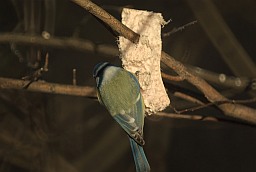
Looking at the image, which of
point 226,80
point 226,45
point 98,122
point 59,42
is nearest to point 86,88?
point 59,42

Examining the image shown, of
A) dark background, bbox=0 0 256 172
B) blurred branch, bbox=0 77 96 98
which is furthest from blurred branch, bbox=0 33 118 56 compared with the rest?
dark background, bbox=0 0 256 172

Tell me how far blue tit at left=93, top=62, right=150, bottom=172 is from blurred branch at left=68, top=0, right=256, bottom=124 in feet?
0.48

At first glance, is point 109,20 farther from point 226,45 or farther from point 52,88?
point 226,45

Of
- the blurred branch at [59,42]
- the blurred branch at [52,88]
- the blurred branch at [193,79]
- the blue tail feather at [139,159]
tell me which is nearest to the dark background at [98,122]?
the blurred branch at [59,42]

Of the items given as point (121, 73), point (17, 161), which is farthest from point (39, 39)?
point (17, 161)

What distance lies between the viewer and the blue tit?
1757 millimetres

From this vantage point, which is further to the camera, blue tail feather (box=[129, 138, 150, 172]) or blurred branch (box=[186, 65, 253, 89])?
blurred branch (box=[186, 65, 253, 89])

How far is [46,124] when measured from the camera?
3412 mm

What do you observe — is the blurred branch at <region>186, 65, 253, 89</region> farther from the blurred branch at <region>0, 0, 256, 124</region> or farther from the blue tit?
the blue tit

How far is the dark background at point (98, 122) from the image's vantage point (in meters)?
3.24

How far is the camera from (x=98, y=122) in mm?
3510

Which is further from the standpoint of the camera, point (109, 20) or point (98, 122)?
point (98, 122)

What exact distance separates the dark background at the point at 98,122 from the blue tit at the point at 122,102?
137cm

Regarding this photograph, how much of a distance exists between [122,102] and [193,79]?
13.9 inches
